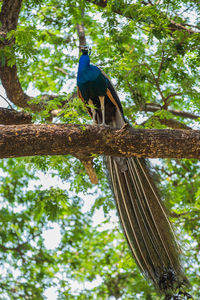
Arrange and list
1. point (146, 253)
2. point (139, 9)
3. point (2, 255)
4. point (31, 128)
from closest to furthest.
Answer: point (31, 128) < point (146, 253) < point (139, 9) < point (2, 255)

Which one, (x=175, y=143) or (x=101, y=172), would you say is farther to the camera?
(x=101, y=172)

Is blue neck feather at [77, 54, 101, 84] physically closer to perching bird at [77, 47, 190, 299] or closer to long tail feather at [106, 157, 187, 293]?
perching bird at [77, 47, 190, 299]

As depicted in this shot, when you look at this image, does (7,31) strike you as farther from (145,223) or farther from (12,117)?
(145,223)

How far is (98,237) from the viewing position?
7504mm

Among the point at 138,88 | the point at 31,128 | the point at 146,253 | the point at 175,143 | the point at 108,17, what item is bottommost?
the point at 146,253

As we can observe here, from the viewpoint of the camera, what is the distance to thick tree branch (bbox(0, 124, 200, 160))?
110 inches

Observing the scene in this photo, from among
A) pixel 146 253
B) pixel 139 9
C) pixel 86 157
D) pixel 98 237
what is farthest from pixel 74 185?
pixel 98 237

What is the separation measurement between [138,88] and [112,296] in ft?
11.5

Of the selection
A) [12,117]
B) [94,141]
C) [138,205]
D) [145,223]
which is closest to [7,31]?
[12,117]

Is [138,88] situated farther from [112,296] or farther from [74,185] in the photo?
[112,296]

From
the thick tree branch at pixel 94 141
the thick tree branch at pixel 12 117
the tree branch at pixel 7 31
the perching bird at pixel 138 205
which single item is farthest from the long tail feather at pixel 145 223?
the tree branch at pixel 7 31

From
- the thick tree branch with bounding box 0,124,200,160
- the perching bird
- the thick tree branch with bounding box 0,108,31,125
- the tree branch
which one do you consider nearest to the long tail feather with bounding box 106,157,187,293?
the perching bird

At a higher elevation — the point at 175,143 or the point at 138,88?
the point at 138,88

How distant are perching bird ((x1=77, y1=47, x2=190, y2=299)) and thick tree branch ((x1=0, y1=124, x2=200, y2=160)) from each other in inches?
25.6
